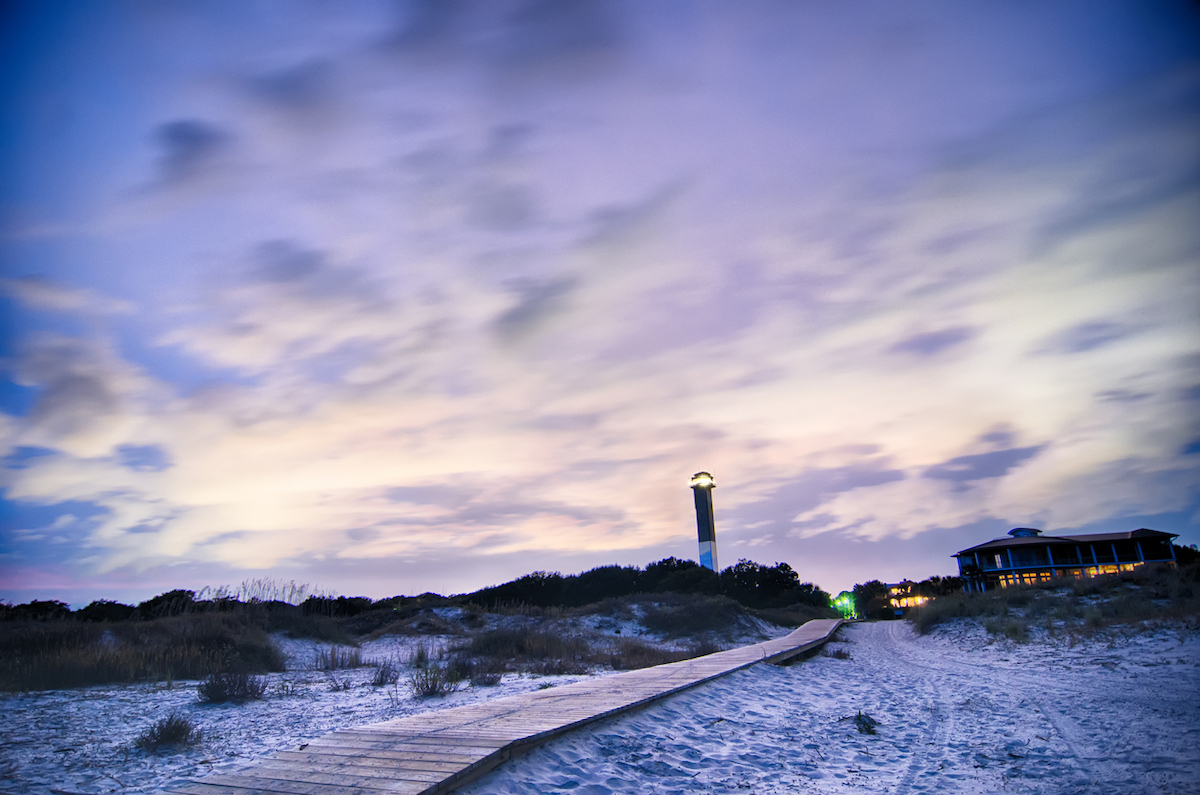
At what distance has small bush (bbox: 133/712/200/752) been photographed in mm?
5898

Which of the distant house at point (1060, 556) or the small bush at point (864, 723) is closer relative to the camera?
the small bush at point (864, 723)

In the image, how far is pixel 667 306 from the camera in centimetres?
1920

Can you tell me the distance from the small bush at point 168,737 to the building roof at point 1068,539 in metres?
55.8

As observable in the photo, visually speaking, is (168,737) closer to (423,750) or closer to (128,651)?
(423,750)

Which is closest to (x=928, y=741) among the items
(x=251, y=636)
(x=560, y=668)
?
(x=560, y=668)

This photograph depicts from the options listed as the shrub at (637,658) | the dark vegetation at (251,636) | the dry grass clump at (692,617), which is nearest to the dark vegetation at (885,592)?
the dark vegetation at (251,636)

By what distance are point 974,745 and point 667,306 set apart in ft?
47.9

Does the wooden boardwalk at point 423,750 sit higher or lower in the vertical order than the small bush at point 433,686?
higher

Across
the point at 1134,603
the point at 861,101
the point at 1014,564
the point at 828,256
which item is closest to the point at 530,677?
the point at 828,256

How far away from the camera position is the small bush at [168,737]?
5.90 meters

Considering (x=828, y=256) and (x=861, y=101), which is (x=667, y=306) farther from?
(x=861, y=101)

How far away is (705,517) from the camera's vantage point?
165 ft

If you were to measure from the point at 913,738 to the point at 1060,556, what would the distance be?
51.8 metres

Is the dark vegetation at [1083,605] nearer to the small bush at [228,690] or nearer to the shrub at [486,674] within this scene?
the shrub at [486,674]
